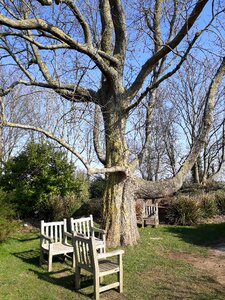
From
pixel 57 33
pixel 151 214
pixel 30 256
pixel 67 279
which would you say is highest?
pixel 57 33

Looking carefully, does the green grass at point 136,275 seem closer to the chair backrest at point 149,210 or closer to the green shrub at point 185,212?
the chair backrest at point 149,210

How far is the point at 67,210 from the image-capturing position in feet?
39.4

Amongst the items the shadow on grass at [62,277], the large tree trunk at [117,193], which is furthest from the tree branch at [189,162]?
the shadow on grass at [62,277]

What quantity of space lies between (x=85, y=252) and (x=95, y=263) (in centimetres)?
35

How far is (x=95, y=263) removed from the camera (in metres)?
4.92

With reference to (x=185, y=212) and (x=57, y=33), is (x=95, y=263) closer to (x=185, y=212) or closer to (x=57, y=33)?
(x=57, y=33)

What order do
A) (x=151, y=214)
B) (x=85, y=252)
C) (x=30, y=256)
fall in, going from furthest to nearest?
(x=151, y=214) → (x=30, y=256) → (x=85, y=252)

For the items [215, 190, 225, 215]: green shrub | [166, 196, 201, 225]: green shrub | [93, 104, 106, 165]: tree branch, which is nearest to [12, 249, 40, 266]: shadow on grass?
[93, 104, 106, 165]: tree branch

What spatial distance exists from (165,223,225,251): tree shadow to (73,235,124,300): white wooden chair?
4.21m

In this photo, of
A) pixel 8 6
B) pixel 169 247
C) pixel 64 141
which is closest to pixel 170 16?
pixel 8 6

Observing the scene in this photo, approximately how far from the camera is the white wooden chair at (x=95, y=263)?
492cm

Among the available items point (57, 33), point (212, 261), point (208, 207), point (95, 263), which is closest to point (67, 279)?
point (95, 263)

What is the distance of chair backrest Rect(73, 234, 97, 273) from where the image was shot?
493 cm

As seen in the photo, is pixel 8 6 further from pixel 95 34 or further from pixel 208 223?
pixel 208 223
